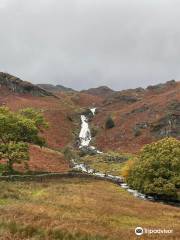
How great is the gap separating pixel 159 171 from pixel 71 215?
33.7 m

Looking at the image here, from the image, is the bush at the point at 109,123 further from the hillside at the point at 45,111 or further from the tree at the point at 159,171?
the tree at the point at 159,171

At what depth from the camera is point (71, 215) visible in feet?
112

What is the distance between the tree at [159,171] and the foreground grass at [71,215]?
6592mm

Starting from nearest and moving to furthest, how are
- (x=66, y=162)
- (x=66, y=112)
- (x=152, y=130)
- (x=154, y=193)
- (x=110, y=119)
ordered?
(x=154, y=193) → (x=66, y=162) → (x=152, y=130) → (x=110, y=119) → (x=66, y=112)

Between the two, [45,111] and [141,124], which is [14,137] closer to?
[141,124]

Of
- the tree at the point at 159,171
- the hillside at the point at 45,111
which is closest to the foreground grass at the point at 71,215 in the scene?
the tree at the point at 159,171

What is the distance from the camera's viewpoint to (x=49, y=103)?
181 m

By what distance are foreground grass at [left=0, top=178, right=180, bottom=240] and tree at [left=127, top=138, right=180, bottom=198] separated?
659 cm

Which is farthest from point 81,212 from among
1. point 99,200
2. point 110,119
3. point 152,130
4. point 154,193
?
point 110,119

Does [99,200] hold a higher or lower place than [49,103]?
lower

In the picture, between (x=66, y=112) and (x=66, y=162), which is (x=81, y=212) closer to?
(x=66, y=162)

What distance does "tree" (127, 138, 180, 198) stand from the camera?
64188 millimetres

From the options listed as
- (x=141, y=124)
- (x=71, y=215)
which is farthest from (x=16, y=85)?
(x=71, y=215)

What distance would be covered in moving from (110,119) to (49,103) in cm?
3760
